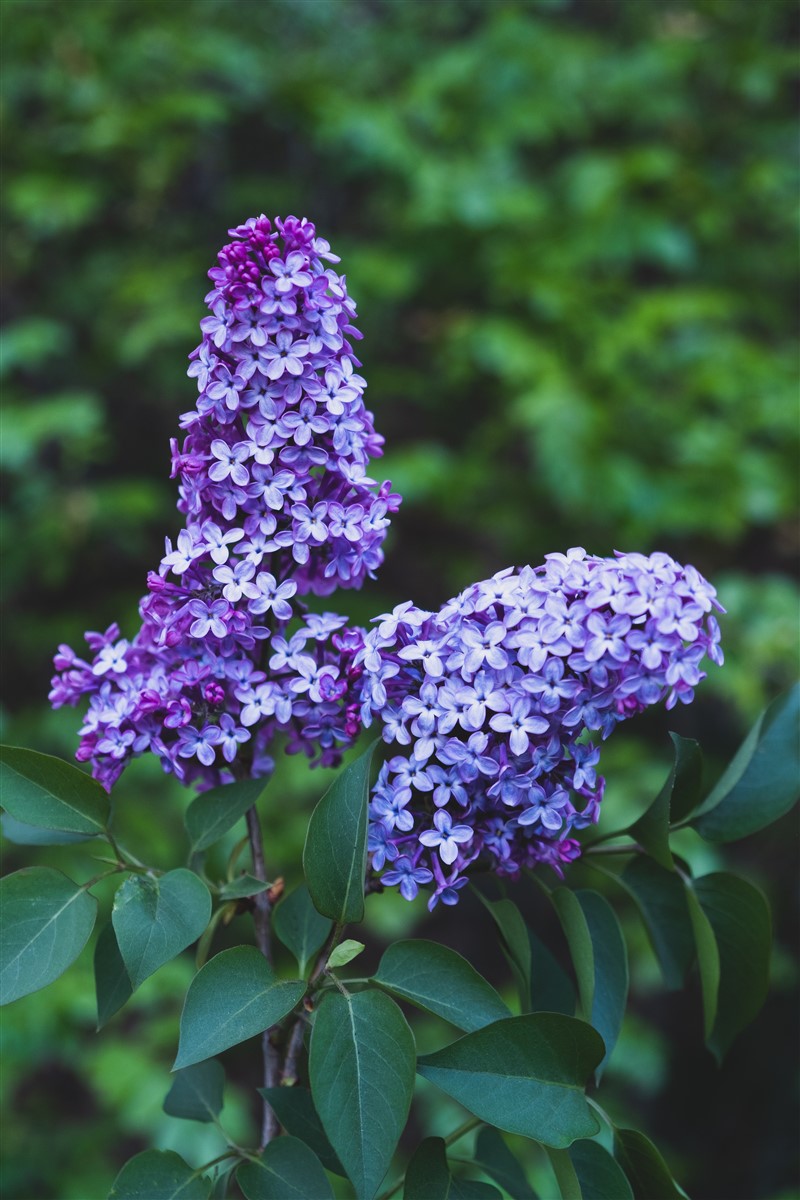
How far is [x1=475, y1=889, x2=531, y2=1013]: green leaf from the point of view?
0.45 metres

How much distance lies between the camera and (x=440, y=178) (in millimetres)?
2168

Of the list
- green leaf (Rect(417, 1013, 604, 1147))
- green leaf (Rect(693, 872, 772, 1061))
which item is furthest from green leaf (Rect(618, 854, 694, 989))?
green leaf (Rect(417, 1013, 604, 1147))

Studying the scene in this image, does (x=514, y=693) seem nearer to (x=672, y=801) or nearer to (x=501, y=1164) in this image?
(x=672, y=801)

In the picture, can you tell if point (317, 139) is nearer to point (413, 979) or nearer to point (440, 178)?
point (440, 178)

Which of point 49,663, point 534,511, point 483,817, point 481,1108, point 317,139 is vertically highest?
point 317,139

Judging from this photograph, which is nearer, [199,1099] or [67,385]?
[199,1099]

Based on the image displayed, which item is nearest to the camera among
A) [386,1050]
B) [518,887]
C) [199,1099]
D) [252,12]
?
[386,1050]

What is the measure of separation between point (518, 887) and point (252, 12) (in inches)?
84.9

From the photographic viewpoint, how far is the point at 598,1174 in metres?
0.42

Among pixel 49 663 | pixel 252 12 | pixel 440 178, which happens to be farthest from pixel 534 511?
pixel 252 12

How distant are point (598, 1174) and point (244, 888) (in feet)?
0.59

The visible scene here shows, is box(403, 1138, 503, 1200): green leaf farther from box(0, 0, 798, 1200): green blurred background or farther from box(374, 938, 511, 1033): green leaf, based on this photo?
box(0, 0, 798, 1200): green blurred background

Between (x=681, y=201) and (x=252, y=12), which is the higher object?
(x=252, y=12)

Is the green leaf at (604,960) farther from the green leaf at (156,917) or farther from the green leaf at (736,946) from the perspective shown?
the green leaf at (156,917)
